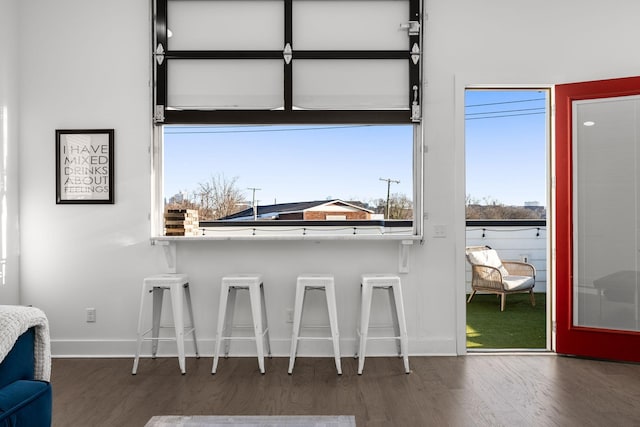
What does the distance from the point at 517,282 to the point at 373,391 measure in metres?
3.23

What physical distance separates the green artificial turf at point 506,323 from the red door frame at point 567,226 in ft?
2.27

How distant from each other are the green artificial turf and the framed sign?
3.52 meters

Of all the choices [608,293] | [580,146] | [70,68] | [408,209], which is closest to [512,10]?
[580,146]

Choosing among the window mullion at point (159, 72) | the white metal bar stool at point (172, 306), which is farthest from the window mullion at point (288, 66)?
the white metal bar stool at point (172, 306)

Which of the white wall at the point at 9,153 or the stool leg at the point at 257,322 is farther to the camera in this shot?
the white wall at the point at 9,153

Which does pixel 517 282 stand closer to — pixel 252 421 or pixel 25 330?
pixel 252 421

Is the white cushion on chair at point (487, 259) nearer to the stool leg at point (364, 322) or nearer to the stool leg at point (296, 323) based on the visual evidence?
the stool leg at point (364, 322)

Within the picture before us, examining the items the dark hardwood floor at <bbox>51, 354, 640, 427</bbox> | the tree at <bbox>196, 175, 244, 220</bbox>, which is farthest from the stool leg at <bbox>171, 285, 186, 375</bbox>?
the tree at <bbox>196, 175, 244, 220</bbox>

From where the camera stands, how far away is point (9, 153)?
3867mm

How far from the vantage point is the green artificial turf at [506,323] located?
15.2ft

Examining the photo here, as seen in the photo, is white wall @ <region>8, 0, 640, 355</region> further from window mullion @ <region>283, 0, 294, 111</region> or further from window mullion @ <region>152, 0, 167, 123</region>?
window mullion @ <region>283, 0, 294, 111</region>

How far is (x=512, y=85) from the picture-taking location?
159 inches

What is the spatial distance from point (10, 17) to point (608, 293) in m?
5.16

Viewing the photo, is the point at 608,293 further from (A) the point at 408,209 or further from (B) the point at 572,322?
(A) the point at 408,209
